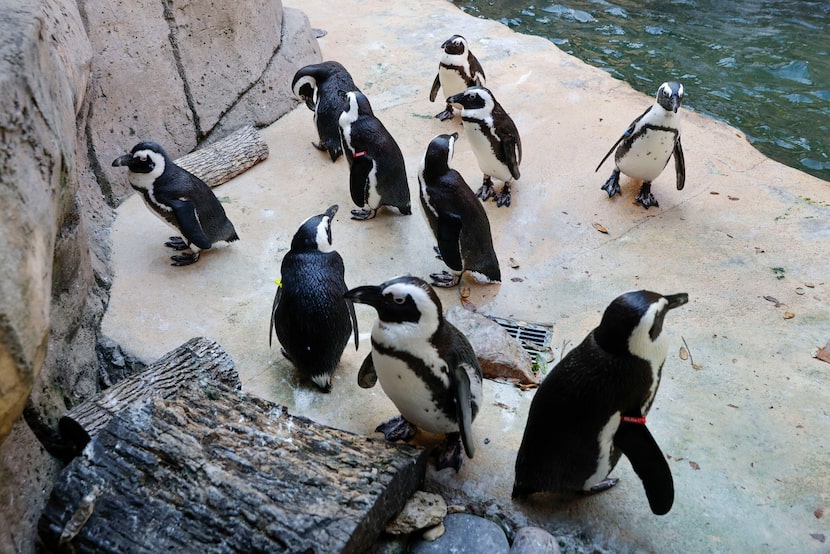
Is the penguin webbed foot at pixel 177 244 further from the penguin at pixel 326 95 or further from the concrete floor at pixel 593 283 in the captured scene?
the penguin at pixel 326 95

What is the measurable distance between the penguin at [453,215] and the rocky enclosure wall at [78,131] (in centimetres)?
193

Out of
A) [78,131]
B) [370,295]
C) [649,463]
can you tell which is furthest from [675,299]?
[78,131]

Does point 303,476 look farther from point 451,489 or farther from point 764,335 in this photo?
point 764,335

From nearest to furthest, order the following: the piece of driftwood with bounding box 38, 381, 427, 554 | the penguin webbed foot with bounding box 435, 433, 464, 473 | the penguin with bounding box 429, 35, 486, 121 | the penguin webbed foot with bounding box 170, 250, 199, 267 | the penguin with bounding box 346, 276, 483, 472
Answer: the piece of driftwood with bounding box 38, 381, 427, 554 → the penguin with bounding box 346, 276, 483, 472 → the penguin webbed foot with bounding box 435, 433, 464, 473 → the penguin webbed foot with bounding box 170, 250, 199, 267 → the penguin with bounding box 429, 35, 486, 121

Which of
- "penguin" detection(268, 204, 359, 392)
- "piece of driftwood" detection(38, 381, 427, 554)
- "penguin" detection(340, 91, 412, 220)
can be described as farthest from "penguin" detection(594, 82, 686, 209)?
"piece of driftwood" detection(38, 381, 427, 554)

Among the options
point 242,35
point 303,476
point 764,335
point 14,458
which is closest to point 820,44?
point 764,335

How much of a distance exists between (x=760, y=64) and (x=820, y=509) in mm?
6783

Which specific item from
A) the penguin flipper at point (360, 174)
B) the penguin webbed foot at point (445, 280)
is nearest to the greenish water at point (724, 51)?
the penguin flipper at point (360, 174)

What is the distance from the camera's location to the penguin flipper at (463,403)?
2605 mm

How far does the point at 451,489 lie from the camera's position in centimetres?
280

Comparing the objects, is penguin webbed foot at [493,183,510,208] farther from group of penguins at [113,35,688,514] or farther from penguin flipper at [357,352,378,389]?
penguin flipper at [357,352,378,389]

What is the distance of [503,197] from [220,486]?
3386 millimetres

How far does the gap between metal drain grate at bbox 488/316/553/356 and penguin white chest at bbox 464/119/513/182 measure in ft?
4.52

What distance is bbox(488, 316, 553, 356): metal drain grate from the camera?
3.85m
